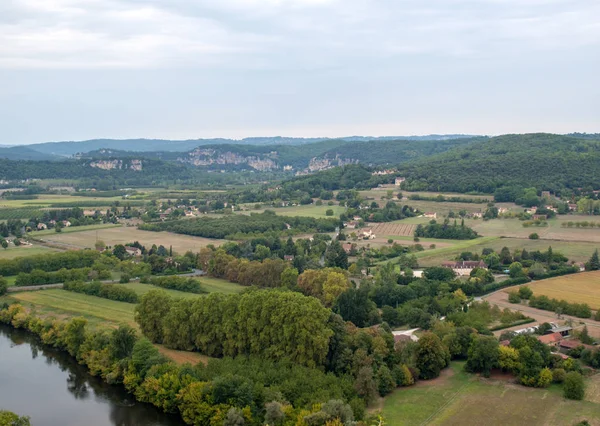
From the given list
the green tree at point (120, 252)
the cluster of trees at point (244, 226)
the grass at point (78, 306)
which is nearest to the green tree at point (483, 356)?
the grass at point (78, 306)

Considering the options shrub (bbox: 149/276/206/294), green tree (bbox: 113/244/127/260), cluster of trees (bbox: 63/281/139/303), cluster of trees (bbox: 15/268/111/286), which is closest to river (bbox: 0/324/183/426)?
cluster of trees (bbox: 63/281/139/303)

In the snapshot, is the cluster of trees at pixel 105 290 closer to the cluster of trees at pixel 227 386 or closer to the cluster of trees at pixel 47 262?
the cluster of trees at pixel 47 262

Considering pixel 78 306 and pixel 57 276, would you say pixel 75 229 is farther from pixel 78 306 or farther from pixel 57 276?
pixel 78 306

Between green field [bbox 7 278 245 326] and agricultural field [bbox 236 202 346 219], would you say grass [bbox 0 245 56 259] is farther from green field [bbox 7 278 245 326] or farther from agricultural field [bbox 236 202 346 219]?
agricultural field [bbox 236 202 346 219]

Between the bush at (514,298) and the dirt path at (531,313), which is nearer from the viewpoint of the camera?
the dirt path at (531,313)

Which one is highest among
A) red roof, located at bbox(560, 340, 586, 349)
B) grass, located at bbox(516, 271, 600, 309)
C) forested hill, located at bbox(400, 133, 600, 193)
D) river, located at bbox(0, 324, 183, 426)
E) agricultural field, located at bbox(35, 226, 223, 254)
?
forested hill, located at bbox(400, 133, 600, 193)

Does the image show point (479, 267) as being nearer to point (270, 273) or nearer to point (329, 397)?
point (270, 273)

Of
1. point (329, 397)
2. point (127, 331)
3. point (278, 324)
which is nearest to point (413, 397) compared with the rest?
point (329, 397)

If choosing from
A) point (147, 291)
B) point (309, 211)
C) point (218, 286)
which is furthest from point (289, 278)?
point (309, 211)
